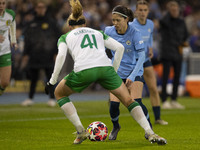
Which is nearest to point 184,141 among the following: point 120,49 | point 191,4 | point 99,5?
point 120,49

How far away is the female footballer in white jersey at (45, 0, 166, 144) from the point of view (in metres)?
7.05

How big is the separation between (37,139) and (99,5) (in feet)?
53.0

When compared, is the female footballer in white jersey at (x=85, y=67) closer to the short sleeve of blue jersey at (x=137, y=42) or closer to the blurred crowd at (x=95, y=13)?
the short sleeve of blue jersey at (x=137, y=42)

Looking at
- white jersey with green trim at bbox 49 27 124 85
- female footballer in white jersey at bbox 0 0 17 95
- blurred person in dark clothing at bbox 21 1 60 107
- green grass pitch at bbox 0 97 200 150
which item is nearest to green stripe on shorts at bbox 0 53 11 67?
female footballer in white jersey at bbox 0 0 17 95

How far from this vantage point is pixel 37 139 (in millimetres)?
8148

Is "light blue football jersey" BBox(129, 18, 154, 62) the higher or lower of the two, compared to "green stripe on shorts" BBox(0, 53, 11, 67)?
higher

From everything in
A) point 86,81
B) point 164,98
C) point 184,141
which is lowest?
point 164,98

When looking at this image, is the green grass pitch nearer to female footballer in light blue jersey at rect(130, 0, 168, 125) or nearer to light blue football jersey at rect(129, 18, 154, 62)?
female footballer in light blue jersey at rect(130, 0, 168, 125)

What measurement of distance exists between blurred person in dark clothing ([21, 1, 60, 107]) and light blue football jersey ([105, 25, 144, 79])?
687cm

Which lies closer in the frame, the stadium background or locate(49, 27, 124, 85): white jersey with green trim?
locate(49, 27, 124, 85): white jersey with green trim

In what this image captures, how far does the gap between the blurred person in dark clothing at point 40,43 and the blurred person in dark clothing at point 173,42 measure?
10.3 ft

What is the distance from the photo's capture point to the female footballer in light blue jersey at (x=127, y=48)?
782 centimetres

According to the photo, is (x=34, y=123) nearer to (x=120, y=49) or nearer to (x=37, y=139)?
(x=37, y=139)

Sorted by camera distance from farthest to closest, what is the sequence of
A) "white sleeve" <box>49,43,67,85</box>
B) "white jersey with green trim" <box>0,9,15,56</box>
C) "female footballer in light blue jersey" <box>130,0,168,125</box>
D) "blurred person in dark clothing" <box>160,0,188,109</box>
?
"blurred person in dark clothing" <box>160,0,188,109</box> < "white jersey with green trim" <box>0,9,15,56</box> < "female footballer in light blue jersey" <box>130,0,168,125</box> < "white sleeve" <box>49,43,67,85</box>
